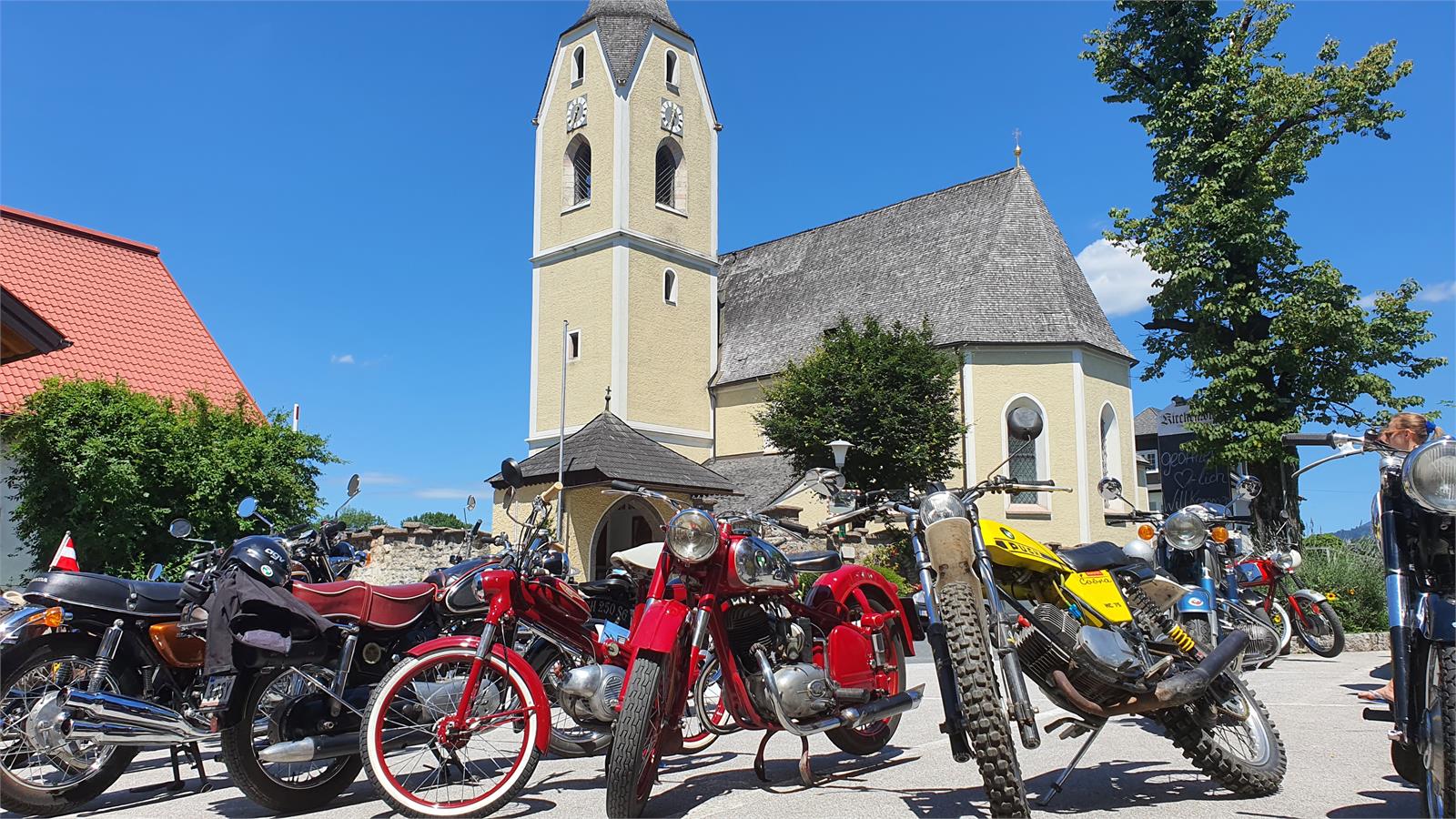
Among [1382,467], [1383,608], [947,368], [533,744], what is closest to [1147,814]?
[1382,467]

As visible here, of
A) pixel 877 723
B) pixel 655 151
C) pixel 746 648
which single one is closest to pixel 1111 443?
pixel 655 151

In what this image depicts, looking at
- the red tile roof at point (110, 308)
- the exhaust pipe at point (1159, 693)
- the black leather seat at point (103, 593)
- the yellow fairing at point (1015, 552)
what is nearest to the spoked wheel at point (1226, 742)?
the exhaust pipe at point (1159, 693)

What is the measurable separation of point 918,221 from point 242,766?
29.4m

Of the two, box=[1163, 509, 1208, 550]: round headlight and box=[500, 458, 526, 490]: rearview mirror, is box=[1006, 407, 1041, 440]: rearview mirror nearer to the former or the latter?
box=[1163, 509, 1208, 550]: round headlight

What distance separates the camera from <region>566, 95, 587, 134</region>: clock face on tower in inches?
1215

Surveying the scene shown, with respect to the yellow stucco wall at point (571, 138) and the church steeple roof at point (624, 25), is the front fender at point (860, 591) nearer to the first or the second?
the yellow stucco wall at point (571, 138)

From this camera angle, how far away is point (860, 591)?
5316 mm

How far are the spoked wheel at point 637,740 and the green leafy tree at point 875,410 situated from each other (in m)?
18.6

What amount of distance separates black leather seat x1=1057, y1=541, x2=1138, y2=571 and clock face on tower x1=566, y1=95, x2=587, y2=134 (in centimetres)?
2848

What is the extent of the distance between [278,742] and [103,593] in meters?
1.24

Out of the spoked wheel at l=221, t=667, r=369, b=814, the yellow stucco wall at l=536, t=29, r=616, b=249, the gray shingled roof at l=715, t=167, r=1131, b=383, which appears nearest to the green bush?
the spoked wheel at l=221, t=667, r=369, b=814

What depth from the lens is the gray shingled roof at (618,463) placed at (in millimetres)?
23281

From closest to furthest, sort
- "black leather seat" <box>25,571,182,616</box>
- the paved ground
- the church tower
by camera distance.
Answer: the paved ground < "black leather seat" <box>25,571,182,616</box> < the church tower

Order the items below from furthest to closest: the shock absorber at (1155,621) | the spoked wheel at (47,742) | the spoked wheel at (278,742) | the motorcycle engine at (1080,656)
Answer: the spoked wheel at (47,742), the spoked wheel at (278,742), the shock absorber at (1155,621), the motorcycle engine at (1080,656)
